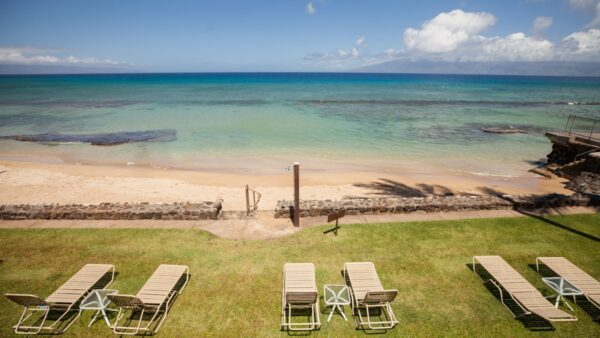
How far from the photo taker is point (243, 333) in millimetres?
6695

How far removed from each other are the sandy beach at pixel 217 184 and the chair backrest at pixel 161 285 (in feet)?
21.8

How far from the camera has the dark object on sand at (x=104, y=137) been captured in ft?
99.9

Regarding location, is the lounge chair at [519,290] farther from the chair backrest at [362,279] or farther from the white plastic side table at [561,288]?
the chair backrest at [362,279]

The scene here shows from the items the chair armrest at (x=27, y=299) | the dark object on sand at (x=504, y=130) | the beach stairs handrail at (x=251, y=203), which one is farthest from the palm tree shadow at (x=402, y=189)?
the dark object on sand at (x=504, y=130)

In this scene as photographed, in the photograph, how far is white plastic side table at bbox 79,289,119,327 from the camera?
6927 millimetres

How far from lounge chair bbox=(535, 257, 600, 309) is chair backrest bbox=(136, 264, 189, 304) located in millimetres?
→ 9706

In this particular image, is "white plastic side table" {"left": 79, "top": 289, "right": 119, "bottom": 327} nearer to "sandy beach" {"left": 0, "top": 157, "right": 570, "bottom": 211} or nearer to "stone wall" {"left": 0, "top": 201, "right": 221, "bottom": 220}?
"stone wall" {"left": 0, "top": 201, "right": 221, "bottom": 220}

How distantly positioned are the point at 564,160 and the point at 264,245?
927 inches

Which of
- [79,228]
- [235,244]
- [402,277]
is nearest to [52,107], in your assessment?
[79,228]

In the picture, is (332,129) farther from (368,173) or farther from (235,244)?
(235,244)

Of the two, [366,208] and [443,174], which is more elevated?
[366,208]

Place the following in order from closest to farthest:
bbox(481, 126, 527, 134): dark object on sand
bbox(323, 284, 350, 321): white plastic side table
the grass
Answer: the grass
bbox(323, 284, 350, 321): white plastic side table
bbox(481, 126, 527, 134): dark object on sand

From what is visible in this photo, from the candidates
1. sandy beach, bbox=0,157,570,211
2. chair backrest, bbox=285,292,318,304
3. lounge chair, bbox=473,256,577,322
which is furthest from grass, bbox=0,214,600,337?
sandy beach, bbox=0,157,570,211

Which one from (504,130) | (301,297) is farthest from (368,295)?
(504,130)
